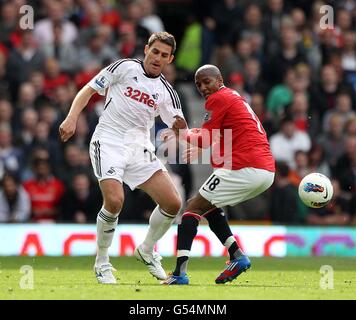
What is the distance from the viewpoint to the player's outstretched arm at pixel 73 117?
1059 cm

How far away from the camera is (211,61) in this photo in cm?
1948

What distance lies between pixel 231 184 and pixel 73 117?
1653 mm

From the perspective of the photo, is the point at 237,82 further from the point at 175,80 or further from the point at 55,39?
the point at 55,39

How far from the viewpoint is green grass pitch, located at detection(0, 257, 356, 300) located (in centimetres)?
977

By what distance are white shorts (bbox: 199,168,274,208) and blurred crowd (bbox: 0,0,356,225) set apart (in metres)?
6.00

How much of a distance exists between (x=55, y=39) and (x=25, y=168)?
258 centimetres

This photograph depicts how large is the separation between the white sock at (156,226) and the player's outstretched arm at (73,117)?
1292mm

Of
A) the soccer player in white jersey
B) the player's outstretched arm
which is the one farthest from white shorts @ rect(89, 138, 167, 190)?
the player's outstretched arm

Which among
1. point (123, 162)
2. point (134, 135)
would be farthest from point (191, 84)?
point (123, 162)

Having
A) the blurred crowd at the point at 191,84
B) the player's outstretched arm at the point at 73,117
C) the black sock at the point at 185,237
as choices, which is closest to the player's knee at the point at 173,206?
the black sock at the point at 185,237

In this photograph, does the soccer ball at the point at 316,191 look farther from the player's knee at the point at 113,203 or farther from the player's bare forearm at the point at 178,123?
the player's knee at the point at 113,203

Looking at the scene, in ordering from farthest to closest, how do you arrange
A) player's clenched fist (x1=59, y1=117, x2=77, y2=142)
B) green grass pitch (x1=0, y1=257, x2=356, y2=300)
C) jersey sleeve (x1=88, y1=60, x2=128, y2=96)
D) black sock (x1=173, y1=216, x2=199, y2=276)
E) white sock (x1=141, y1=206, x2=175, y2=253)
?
white sock (x1=141, y1=206, x2=175, y2=253) → jersey sleeve (x1=88, y1=60, x2=128, y2=96) → black sock (x1=173, y1=216, x2=199, y2=276) → player's clenched fist (x1=59, y1=117, x2=77, y2=142) → green grass pitch (x1=0, y1=257, x2=356, y2=300)

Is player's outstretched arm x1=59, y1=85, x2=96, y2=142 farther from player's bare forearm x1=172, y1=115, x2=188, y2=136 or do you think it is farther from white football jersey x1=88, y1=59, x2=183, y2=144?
player's bare forearm x1=172, y1=115, x2=188, y2=136
